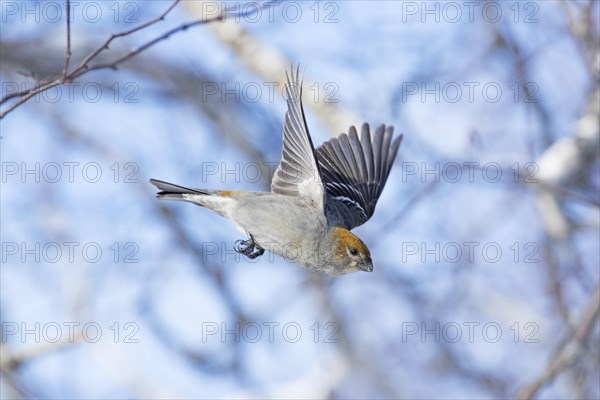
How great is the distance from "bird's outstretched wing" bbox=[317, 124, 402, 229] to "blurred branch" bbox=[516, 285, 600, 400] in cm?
283

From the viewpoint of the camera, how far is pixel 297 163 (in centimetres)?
537

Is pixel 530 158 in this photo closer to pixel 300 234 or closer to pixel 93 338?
pixel 300 234

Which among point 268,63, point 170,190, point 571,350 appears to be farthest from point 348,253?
point 268,63

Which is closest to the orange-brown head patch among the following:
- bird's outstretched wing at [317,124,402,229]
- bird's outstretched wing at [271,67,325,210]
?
bird's outstretched wing at [271,67,325,210]

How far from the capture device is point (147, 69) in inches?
406

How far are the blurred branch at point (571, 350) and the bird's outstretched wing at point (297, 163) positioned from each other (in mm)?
1956

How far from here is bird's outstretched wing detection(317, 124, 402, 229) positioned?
6.35 m

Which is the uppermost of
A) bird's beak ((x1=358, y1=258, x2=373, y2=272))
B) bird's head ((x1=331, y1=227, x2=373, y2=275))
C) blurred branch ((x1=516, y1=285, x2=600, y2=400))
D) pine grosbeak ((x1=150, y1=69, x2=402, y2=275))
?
pine grosbeak ((x1=150, y1=69, x2=402, y2=275))

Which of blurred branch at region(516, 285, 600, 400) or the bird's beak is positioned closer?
blurred branch at region(516, 285, 600, 400)

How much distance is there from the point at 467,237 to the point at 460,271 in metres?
0.64

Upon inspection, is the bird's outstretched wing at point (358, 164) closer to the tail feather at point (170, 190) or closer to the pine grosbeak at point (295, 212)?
the pine grosbeak at point (295, 212)

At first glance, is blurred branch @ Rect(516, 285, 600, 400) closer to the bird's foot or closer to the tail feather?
the bird's foot

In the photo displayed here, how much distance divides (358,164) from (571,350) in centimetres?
331

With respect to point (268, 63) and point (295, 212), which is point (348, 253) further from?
point (268, 63)
